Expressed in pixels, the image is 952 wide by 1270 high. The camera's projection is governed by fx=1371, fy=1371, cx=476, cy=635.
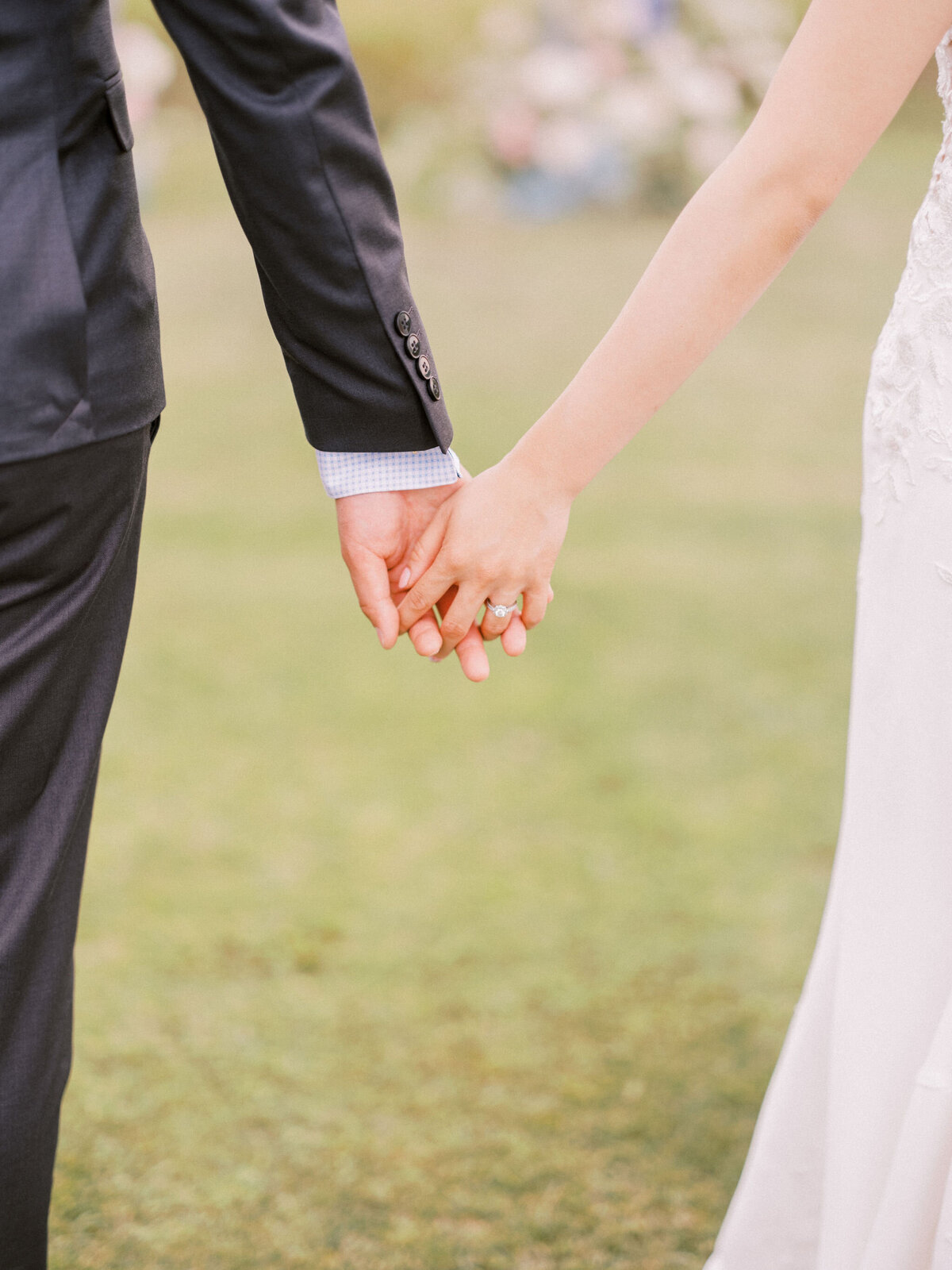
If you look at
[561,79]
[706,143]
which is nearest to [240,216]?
[706,143]

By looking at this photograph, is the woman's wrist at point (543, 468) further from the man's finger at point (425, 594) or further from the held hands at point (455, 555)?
the man's finger at point (425, 594)

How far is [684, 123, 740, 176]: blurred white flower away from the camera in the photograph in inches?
344

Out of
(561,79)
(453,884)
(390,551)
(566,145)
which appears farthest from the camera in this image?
(566,145)

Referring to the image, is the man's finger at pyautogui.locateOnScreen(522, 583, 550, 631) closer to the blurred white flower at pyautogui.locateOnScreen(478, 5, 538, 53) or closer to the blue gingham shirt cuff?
the blue gingham shirt cuff

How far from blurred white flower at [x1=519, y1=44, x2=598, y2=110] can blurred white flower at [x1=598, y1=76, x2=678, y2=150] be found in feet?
0.52

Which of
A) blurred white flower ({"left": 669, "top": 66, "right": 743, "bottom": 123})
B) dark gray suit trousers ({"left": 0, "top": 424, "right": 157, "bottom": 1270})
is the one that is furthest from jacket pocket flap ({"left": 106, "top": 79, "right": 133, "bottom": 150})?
blurred white flower ({"left": 669, "top": 66, "right": 743, "bottom": 123})

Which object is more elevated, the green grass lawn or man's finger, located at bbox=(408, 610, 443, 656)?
man's finger, located at bbox=(408, 610, 443, 656)

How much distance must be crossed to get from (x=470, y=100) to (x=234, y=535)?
19.4ft

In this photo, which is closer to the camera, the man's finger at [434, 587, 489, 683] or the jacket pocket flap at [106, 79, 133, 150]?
the jacket pocket flap at [106, 79, 133, 150]

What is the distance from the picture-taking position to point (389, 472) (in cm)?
149

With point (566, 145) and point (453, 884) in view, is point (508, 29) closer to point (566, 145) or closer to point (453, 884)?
point (566, 145)

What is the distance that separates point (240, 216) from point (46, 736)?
484 millimetres

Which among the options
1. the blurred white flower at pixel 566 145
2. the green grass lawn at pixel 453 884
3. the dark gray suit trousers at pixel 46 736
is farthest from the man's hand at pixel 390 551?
the blurred white flower at pixel 566 145

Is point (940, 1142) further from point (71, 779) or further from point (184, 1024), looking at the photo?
point (184, 1024)
